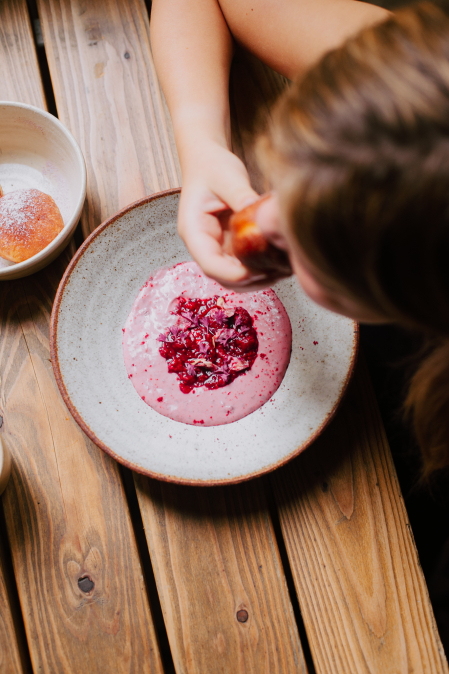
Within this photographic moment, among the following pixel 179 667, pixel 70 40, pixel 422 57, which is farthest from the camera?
pixel 70 40

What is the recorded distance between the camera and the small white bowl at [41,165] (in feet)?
2.40

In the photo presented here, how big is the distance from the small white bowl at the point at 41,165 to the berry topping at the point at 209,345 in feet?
0.80

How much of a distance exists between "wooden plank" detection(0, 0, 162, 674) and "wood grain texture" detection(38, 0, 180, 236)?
0.61 feet

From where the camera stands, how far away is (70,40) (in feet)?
2.77

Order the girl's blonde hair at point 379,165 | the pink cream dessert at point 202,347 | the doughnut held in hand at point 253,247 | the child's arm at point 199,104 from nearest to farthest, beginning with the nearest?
the girl's blonde hair at point 379,165, the doughnut held in hand at point 253,247, the child's arm at point 199,104, the pink cream dessert at point 202,347

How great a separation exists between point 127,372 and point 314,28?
0.68m

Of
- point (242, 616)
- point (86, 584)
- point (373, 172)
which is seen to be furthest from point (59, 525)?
point (373, 172)

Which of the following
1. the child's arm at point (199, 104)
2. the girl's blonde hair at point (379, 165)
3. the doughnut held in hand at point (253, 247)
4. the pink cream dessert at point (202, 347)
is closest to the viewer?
the girl's blonde hair at point (379, 165)

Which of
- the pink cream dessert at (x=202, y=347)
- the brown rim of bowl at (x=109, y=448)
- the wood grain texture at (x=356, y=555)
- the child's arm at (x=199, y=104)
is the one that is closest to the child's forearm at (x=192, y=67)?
the child's arm at (x=199, y=104)

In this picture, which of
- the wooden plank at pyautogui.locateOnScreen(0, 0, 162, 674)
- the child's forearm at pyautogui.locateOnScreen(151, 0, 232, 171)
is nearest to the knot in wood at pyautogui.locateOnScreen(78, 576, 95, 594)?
the wooden plank at pyautogui.locateOnScreen(0, 0, 162, 674)

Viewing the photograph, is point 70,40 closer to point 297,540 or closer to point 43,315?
point 43,315

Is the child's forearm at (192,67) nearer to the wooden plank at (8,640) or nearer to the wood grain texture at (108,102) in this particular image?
the wood grain texture at (108,102)

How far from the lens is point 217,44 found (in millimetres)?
778

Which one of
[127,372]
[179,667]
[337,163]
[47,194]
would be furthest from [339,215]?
[179,667]
